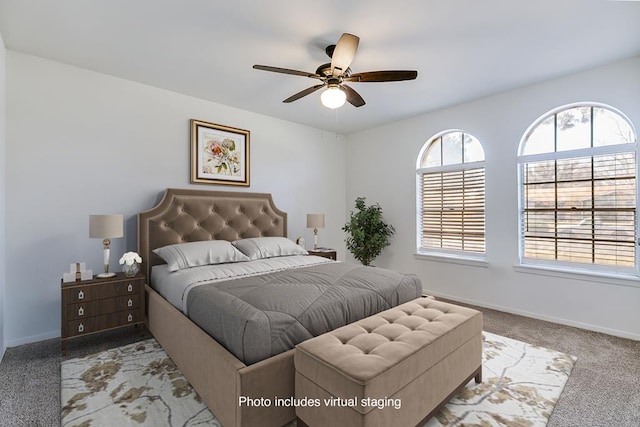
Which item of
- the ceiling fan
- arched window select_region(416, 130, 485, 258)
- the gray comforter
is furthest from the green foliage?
the ceiling fan

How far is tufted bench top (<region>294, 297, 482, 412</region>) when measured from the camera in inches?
53.2

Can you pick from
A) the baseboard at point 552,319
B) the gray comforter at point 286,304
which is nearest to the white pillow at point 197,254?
the gray comforter at point 286,304

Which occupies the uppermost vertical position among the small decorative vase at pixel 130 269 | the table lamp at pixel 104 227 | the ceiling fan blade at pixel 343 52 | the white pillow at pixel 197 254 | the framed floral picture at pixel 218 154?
the ceiling fan blade at pixel 343 52

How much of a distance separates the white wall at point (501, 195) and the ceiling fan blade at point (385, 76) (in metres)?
2.08

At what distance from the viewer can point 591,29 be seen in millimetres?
2428

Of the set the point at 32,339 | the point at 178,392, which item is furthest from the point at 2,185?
the point at 178,392

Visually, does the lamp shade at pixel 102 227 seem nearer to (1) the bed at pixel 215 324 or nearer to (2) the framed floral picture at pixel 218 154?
(1) the bed at pixel 215 324

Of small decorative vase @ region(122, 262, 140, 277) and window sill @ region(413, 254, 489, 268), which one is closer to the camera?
small decorative vase @ region(122, 262, 140, 277)

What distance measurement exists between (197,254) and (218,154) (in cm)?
151

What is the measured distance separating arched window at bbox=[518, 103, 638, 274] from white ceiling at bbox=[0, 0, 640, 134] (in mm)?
625

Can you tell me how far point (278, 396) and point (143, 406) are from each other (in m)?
0.96

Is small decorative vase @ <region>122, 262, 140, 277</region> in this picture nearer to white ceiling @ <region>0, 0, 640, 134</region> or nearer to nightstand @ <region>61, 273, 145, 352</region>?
nightstand @ <region>61, 273, 145, 352</region>

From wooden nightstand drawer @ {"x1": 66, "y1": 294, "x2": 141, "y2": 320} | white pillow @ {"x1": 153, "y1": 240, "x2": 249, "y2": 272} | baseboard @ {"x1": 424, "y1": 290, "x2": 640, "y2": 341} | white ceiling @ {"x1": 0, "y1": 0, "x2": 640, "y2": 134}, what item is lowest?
baseboard @ {"x1": 424, "y1": 290, "x2": 640, "y2": 341}

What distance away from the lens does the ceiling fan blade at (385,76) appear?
2.32 metres
